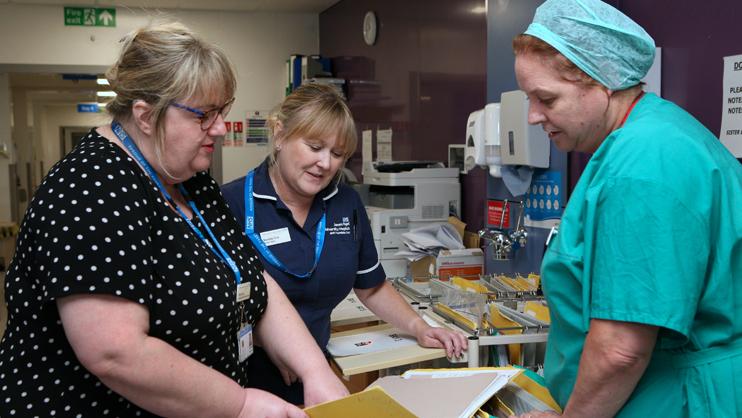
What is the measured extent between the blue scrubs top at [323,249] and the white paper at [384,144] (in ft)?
10.2

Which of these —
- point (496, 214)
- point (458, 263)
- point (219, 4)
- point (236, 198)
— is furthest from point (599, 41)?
point (219, 4)

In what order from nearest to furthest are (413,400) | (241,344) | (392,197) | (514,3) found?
(241,344), (413,400), (514,3), (392,197)

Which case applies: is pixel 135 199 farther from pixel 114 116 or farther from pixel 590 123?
pixel 590 123

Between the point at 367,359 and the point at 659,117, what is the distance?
41.2 inches

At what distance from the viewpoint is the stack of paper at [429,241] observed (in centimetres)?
334

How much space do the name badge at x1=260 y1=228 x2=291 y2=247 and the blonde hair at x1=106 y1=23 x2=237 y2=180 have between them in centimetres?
69

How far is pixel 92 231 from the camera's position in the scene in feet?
3.35

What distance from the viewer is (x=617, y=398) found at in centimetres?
122

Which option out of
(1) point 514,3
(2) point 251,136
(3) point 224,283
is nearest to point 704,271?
(3) point 224,283

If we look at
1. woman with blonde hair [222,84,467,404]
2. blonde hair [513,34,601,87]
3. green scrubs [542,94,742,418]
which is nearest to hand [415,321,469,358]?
woman with blonde hair [222,84,467,404]

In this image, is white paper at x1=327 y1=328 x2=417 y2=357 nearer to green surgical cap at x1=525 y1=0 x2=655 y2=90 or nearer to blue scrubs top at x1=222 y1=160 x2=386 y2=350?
blue scrubs top at x1=222 y1=160 x2=386 y2=350

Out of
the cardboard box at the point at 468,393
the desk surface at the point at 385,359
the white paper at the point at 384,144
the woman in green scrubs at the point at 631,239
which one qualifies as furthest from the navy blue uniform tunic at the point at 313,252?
the white paper at the point at 384,144

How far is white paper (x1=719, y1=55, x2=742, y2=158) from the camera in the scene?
1988mm

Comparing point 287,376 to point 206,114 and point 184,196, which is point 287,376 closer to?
point 184,196
